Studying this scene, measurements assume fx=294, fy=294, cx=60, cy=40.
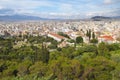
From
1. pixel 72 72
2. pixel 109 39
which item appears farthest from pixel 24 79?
pixel 109 39

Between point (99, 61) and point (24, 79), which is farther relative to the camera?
point (99, 61)

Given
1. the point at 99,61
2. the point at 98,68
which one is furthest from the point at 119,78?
the point at 99,61

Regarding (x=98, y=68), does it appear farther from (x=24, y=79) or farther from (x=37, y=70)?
(x=24, y=79)

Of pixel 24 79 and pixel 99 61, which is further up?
pixel 24 79

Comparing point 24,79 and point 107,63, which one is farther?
point 107,63

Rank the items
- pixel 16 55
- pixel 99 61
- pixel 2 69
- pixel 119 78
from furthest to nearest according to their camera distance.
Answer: pixel 16 55
pixel 2 69
pixel 99 61
pixel 119 78

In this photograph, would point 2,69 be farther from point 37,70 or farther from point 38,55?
point 38,55

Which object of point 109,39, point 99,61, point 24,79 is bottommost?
point 109,39

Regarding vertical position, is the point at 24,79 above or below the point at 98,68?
above

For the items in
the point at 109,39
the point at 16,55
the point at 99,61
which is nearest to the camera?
the point at 99,61
